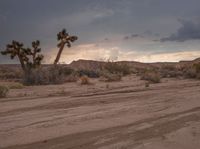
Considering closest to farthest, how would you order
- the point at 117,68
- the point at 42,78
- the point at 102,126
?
the point at 102,126 → the point at 42,78 → the point at 117,68

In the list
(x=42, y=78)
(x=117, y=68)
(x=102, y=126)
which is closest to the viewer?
(x=102, y=126)

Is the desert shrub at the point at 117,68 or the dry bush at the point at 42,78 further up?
the desert shrub at the point at 117,68

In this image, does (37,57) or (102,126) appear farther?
(37,57)

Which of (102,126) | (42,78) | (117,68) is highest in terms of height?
(117,68)

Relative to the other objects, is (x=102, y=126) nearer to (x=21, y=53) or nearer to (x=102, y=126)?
(x=102, y=126)

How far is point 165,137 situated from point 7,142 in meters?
3.45

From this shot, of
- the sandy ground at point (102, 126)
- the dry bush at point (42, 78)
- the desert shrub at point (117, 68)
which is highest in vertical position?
the desert shrub at point (117, 68)

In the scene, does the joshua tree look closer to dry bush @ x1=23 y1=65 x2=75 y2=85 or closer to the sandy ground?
dry bush @ x1=23 y1=65 x2=75 y2=85

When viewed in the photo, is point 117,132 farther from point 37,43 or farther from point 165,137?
point 37,43

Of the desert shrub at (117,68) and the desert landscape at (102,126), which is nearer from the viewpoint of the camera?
the desert landscape at (102,126)

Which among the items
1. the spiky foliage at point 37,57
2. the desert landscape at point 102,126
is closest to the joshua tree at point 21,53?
the spiky foliage at point 37,57

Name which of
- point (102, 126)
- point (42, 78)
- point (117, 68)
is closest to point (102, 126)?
point (102, 126)

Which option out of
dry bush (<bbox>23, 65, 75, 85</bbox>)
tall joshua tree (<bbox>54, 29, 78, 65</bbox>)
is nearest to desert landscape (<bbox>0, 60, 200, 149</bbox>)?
dry bush (<bbox>23, 65, 75, 85</bbox>)

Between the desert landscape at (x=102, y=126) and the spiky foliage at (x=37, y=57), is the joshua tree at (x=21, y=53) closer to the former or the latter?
the spiky foliage at (x=37, y=57)
